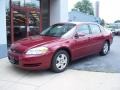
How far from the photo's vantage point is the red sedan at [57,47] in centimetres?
655

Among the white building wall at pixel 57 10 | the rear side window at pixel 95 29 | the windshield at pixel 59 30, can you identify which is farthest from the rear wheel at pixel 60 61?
the white building wall at pixel 57 10

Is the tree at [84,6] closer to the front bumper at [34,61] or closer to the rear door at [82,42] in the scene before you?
the rear door at [82,42]

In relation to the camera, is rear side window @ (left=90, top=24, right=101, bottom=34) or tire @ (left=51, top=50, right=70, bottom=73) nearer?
tire @ (left=51, top=50, right=70, bottom=73)

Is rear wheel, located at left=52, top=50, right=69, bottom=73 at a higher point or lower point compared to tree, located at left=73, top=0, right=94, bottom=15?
lower

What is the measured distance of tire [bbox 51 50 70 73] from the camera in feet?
22.4

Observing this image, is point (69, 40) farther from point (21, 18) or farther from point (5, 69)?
point (21, 18)

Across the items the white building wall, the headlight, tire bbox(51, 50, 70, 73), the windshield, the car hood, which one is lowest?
tire bbox(51, 50, 70, 73)

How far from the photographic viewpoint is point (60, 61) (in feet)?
23.0

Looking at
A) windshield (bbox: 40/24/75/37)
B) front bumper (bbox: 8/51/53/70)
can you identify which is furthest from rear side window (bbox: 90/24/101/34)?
front bumper (bbox: 8/51/53/70)

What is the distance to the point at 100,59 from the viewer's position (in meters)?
8.87

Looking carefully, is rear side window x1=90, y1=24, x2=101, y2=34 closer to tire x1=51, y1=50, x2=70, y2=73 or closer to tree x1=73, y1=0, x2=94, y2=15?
tire x1=51, y1=50, x2=70, y2=73

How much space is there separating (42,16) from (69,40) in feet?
21.5

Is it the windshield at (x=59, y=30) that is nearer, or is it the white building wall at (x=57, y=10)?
the windshield at (x=59, y=30)

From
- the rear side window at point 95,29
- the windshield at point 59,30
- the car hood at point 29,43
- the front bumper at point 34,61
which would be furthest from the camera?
the rear side window at point 95,29
